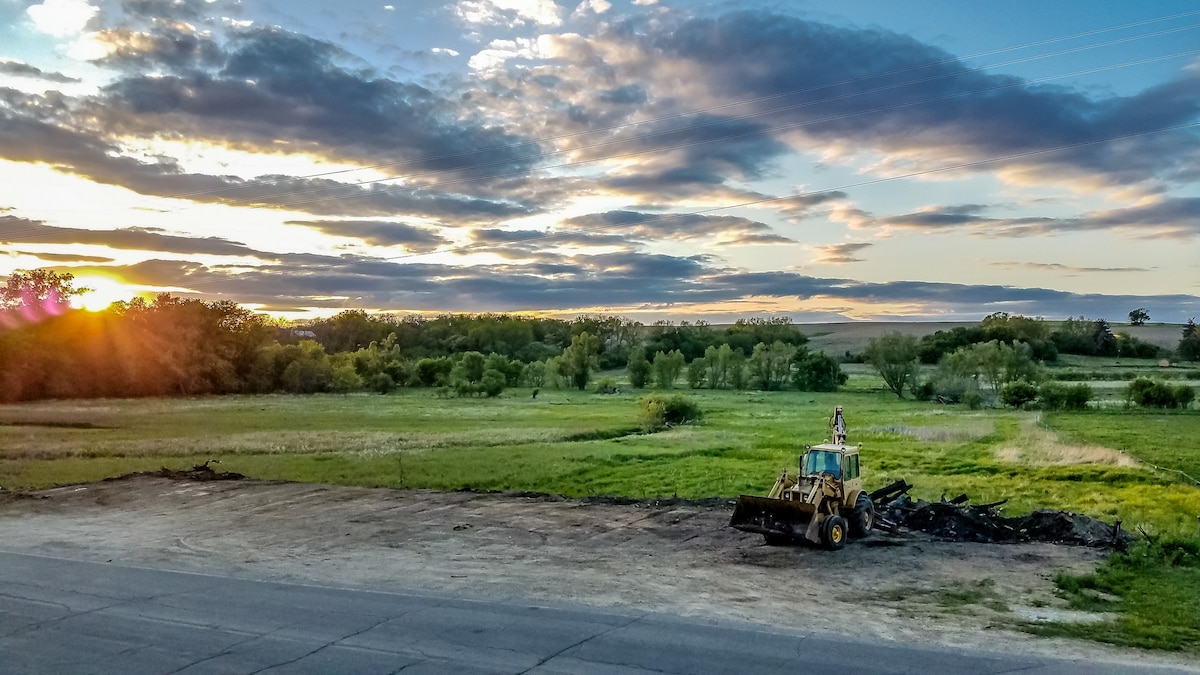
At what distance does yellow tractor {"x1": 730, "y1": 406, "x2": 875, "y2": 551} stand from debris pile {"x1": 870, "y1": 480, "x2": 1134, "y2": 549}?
165cm

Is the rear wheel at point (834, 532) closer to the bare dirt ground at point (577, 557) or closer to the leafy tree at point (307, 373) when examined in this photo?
the bare dirt ground at point (577, 557)

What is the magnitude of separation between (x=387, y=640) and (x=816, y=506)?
9458 mm

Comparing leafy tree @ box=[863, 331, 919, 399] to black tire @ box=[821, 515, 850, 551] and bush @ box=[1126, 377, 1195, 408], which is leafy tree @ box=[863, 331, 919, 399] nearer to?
bush @ box=[1126, 377, 1195, 408]

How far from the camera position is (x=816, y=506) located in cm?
1638

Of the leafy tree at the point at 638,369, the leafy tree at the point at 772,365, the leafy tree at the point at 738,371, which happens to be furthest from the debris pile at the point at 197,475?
the leafy tree at the point at 638,369

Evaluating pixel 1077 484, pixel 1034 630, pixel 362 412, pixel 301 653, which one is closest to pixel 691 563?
pixel 1034 630

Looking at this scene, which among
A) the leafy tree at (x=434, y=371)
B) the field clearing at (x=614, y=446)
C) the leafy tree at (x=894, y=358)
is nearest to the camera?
the field clearing at (x=614, y=446)

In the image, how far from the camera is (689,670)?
9.12 metres

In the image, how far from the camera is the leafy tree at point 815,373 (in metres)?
49.7

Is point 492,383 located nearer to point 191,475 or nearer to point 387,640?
point 191,475

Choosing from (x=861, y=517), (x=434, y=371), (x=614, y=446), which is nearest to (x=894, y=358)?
(x=614, y=446)

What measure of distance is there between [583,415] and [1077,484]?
2685 cm

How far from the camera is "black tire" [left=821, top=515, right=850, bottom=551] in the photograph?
16.3 m

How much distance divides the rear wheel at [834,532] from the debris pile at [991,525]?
2256 mm
